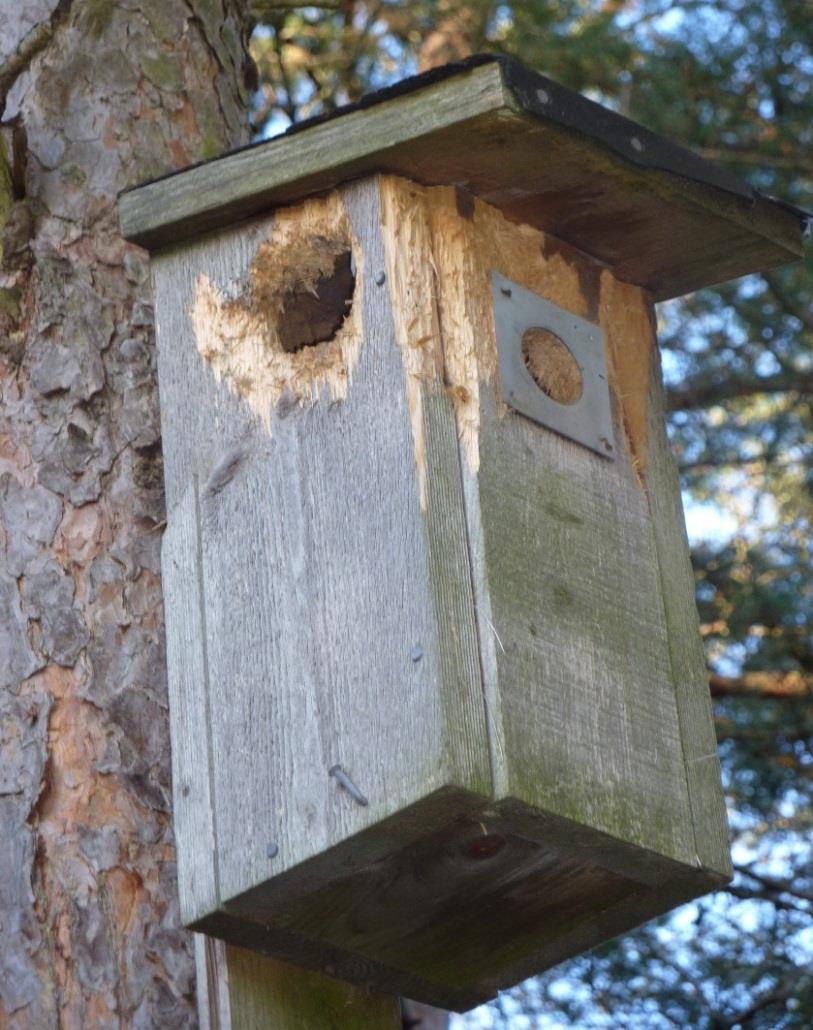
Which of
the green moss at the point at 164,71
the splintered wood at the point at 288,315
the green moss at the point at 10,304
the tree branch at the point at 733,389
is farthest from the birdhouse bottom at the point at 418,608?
the tree branch at the point at 733,389

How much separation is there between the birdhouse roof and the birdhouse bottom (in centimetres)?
4

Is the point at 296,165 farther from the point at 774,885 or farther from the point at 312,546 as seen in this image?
the point at 774,885

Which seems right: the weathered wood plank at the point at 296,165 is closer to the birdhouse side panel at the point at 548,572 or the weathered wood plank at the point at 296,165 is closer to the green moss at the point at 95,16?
the birdhouse side panel at the point at 548,572

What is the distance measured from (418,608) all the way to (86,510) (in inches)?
26.2

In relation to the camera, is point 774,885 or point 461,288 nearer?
point 461,288

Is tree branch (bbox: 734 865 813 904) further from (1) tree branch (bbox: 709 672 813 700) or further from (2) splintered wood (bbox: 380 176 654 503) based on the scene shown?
(2) splintered wood (bbox: 380 176 654 503)

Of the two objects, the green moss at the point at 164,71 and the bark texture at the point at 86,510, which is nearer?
the bark texture at the point at 86,510

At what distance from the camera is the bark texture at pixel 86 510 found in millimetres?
2686

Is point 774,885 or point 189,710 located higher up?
point 189,710

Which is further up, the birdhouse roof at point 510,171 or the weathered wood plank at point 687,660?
the birdhouse roof at point 510,171

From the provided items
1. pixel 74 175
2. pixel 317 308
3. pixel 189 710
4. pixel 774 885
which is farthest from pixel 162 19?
pixel 774 885

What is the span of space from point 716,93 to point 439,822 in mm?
4367

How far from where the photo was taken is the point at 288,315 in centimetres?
292

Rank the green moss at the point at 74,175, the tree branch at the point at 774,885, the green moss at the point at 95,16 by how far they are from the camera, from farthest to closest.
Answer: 1. the tree branch at the point at 774,885
2. the green moss at the point at 95,16
3. the green moss at the point at 74,175
